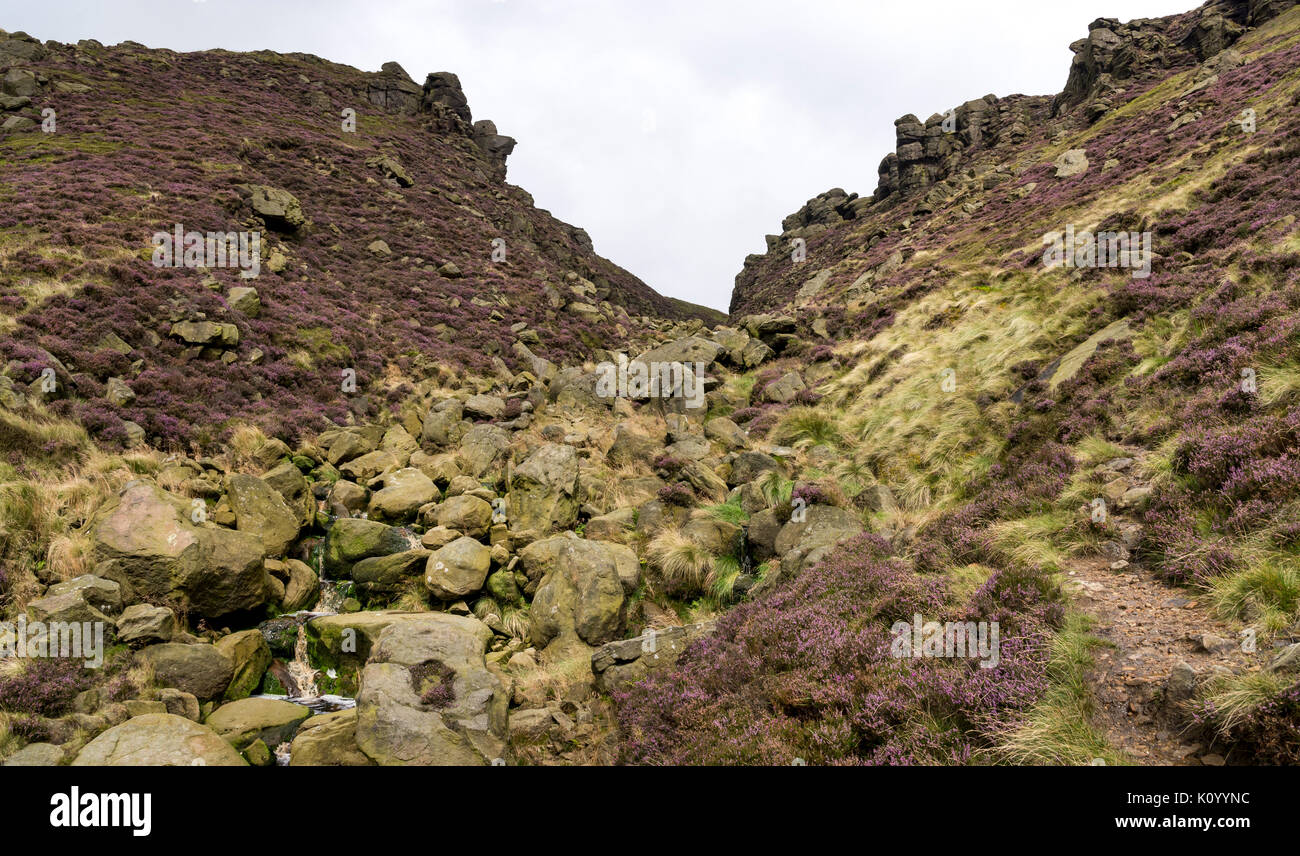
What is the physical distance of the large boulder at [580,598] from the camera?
10.2 metres

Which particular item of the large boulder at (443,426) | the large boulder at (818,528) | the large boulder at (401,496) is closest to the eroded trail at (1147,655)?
the large boulder at (818,528)

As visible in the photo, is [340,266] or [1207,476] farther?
[340,266]

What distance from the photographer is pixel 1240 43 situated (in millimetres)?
44531

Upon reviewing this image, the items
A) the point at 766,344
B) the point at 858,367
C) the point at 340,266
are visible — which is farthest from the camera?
the point at 340,266

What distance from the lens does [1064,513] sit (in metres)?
7.96

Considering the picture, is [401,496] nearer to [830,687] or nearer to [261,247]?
[830,687]

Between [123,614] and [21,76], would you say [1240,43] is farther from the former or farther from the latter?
[21,76]

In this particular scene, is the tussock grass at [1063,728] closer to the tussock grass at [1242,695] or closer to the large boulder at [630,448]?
the tussock grass at [1242,695]

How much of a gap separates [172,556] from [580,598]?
291 inches

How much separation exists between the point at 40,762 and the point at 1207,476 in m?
14.8

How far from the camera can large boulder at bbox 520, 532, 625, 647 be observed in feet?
33.5

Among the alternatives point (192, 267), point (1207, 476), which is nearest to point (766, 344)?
point (1207, 476)

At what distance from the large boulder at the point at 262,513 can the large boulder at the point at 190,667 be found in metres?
3.06

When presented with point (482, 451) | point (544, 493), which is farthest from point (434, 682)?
point (482, 451)
